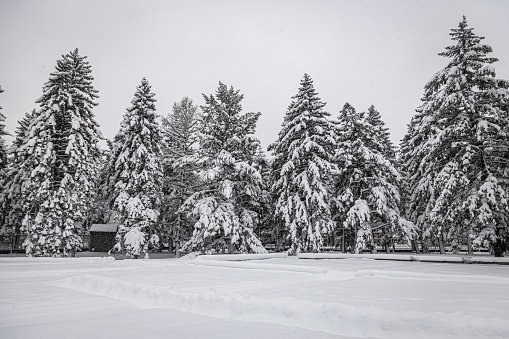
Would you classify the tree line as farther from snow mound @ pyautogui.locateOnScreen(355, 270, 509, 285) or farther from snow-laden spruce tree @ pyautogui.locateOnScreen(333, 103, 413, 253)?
snow mound @ pyautogui.locateOnScreen(355, 270, 509, 285)

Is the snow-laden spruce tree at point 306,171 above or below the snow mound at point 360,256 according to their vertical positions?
above

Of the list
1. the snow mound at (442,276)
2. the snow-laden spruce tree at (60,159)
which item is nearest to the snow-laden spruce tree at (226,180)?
the snow-laden spruce tree at (60,159)

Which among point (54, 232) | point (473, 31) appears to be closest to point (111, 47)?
point (54, 232)

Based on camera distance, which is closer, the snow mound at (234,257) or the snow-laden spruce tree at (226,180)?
the snow mound at (234,257)

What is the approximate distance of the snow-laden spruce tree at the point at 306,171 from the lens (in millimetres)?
26344

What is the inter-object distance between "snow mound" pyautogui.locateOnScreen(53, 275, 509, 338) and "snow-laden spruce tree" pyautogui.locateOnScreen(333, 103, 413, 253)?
21366 millimetres

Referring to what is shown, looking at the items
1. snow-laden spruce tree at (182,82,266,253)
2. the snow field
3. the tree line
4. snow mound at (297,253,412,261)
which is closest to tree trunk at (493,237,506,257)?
the snow field

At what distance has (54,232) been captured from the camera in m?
25.3

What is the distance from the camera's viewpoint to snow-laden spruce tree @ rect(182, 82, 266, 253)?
2669 centimetres

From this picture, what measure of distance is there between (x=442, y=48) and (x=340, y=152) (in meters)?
10.8

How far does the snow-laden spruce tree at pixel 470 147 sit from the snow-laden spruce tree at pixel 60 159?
80.5ft

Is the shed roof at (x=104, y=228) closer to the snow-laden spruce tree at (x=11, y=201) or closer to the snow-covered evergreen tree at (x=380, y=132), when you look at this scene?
the snow-laden spruce tree at (x=11, y=201)

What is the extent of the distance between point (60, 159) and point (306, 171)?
19.4 meters

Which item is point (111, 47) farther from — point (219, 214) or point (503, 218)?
point (503, 218)
